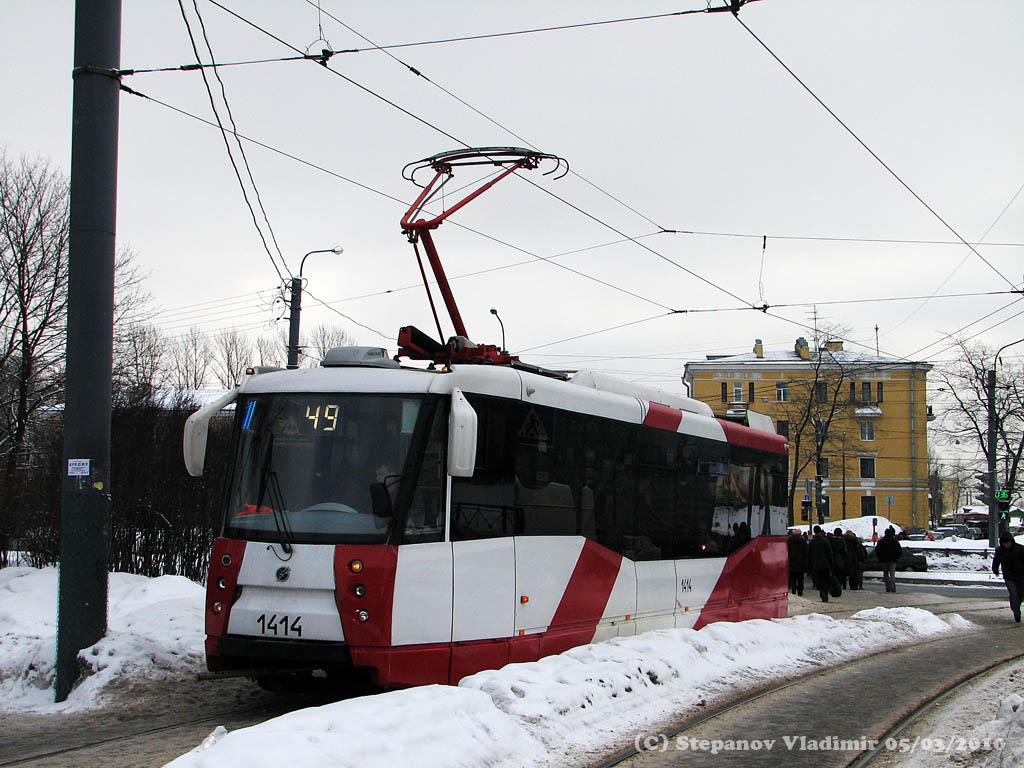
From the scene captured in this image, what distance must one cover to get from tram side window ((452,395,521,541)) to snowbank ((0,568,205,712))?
320 centimetres

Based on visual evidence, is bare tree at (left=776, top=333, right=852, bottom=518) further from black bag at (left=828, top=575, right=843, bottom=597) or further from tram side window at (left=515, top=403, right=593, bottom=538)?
tram side window at (left=515, top=403, right=593, bottom=538)


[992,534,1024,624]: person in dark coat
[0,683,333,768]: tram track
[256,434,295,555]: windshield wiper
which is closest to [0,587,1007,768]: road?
[0,683,333,768]: tram track

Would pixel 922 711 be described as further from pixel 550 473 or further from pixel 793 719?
pixel 550 473

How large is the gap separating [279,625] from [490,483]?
2.10m

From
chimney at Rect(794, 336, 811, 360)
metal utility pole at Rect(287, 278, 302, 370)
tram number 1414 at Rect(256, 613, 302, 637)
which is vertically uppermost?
chimney at Rect(794, 336, 811, 360)

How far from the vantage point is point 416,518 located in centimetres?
827

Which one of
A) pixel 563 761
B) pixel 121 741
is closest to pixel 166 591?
pixel 121 741

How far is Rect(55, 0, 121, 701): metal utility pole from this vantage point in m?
9.63

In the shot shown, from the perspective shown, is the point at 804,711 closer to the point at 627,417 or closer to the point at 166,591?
the point at 627,417

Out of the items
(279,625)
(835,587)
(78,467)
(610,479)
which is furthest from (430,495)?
(835,587)

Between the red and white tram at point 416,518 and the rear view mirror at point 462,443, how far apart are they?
11 millimetres

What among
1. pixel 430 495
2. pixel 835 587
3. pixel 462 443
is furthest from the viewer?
pixel 835 587

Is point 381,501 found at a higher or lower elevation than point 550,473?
lower

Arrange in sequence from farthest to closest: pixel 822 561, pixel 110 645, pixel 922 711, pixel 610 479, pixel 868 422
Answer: pixel 868 422
pixel 822 561
pixel 610 479
pixel 110 645
pixel 922 711
